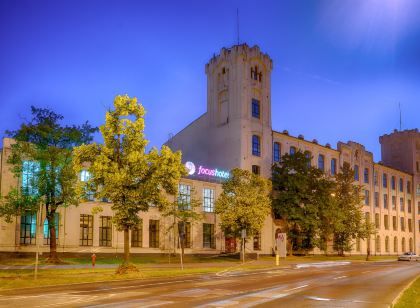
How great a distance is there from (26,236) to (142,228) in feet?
39.0

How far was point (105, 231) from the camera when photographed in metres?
48.4

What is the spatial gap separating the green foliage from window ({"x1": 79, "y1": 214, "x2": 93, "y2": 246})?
12673 millimetres

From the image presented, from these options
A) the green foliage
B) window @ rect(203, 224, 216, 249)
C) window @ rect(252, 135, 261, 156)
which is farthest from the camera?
window @ rect(252, 135, 261, 156)

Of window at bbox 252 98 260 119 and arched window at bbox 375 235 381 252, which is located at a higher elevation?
window at bbox 252 98 260 119

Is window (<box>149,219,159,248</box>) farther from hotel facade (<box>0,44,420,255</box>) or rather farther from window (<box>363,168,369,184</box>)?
window (<box>363,168,369,184</box>)

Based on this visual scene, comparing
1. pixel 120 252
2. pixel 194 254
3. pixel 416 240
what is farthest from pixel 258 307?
pixel 416 240

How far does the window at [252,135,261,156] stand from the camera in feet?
212

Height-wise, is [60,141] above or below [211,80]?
below

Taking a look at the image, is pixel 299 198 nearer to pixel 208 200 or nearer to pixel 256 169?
pixel 256 169

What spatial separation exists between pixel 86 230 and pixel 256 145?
25849mm

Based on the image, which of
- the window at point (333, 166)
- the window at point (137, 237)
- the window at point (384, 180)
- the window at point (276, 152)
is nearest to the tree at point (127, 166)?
the window at point (137, 237)

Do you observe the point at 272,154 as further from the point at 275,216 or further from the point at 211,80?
the point at 211,80

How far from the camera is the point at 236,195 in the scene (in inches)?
2067

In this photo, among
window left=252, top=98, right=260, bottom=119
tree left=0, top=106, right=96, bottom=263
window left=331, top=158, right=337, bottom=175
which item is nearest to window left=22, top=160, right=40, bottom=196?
→ tree left=0, top=106, right=96, bottom=263
